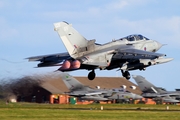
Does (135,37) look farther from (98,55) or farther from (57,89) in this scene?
(57,89)

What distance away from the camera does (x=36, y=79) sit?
56219mm

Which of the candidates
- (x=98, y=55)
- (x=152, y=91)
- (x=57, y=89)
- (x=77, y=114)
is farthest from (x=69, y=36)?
(x=57, y=89)

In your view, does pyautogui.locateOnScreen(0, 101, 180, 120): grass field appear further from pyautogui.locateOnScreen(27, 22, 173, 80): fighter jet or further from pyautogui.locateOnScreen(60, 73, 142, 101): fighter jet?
pyautogui.locateOnScreen(60, 73, 142, 101): fighter jet

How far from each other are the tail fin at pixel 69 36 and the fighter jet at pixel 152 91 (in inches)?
2176

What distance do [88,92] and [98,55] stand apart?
174ft

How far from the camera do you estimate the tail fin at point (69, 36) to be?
39.2m

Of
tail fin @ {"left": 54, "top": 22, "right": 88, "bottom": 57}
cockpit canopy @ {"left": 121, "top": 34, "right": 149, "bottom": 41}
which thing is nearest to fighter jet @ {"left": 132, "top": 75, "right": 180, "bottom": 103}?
cockpit canopy @ {"left": 121, "top": 34, "right": 149, "bottom": 41}

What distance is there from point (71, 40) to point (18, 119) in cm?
854

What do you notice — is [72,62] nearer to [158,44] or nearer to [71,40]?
[71,40]

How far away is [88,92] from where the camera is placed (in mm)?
93125

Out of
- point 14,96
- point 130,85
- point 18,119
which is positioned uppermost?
point 130,85

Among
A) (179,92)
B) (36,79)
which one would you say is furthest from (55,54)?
(179,92)

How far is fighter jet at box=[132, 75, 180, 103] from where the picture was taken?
3693 inches

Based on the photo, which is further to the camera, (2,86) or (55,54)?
(2,86)
